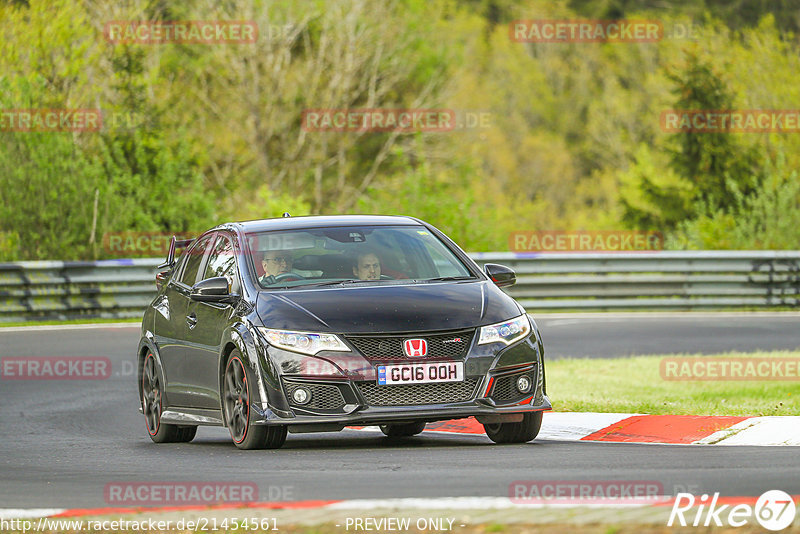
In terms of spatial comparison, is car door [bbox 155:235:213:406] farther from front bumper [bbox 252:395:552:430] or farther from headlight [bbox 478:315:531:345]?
headlight [bbox 478:315:531:345]

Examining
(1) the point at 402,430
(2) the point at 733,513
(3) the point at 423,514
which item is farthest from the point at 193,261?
(2) the point at 733,513

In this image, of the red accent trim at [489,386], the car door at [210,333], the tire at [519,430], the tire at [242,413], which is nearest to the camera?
the red accent trim at [489,386]

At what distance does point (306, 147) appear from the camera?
45656mm

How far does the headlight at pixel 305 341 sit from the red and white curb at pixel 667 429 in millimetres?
2158

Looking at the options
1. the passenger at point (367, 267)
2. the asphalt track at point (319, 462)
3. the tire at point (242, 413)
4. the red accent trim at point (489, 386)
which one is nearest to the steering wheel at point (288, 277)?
the passenger at point (367, 267)

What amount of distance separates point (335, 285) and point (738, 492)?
3642mm

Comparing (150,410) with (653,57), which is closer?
(150,410)

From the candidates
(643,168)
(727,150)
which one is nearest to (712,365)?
(727,150)

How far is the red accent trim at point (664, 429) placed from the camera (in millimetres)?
9922

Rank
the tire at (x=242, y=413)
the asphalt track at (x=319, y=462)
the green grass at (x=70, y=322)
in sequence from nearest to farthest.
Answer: the asphalt track at (x=319, y=462) < the tire at (x=242, y=413) < the green grass at (x=70, y=322)

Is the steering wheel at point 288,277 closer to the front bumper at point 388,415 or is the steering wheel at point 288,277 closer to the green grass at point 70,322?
the front bumper at point 388,415

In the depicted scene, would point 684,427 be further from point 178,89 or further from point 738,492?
point 178,89

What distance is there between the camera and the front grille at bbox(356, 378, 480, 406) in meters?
8.80

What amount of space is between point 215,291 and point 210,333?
376 millimetres
